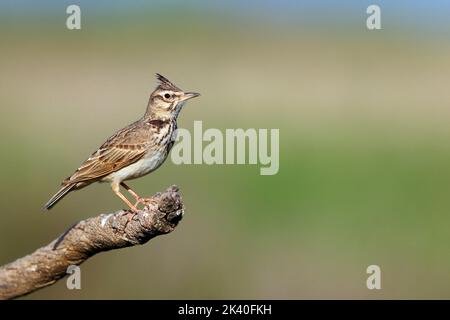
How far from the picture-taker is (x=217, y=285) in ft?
46.0

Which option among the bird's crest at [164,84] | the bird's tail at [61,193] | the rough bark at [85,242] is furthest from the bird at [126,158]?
the rough bark at [85,242]

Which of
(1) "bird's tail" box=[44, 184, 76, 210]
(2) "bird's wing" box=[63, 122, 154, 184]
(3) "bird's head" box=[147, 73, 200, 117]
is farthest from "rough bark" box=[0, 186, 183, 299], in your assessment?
(3) "bird's head" box=[147, 73, 200, 117]

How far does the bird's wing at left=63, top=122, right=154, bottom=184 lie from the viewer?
8977 millimetres

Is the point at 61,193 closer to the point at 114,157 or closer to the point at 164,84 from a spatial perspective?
the point at 114,157

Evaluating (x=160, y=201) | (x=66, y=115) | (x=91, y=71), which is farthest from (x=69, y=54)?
(x=160, y=201)

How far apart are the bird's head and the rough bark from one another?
7.59 ft

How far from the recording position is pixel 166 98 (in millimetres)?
9625

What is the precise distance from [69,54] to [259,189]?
7522 millimetres

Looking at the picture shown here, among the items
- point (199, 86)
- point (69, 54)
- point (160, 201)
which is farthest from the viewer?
point (69, 54)

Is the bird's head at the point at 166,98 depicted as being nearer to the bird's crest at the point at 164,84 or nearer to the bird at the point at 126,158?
the bird's crest at the point at 164,84

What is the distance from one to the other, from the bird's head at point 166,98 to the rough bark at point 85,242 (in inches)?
91.1

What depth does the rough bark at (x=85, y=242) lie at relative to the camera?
22.8ft
